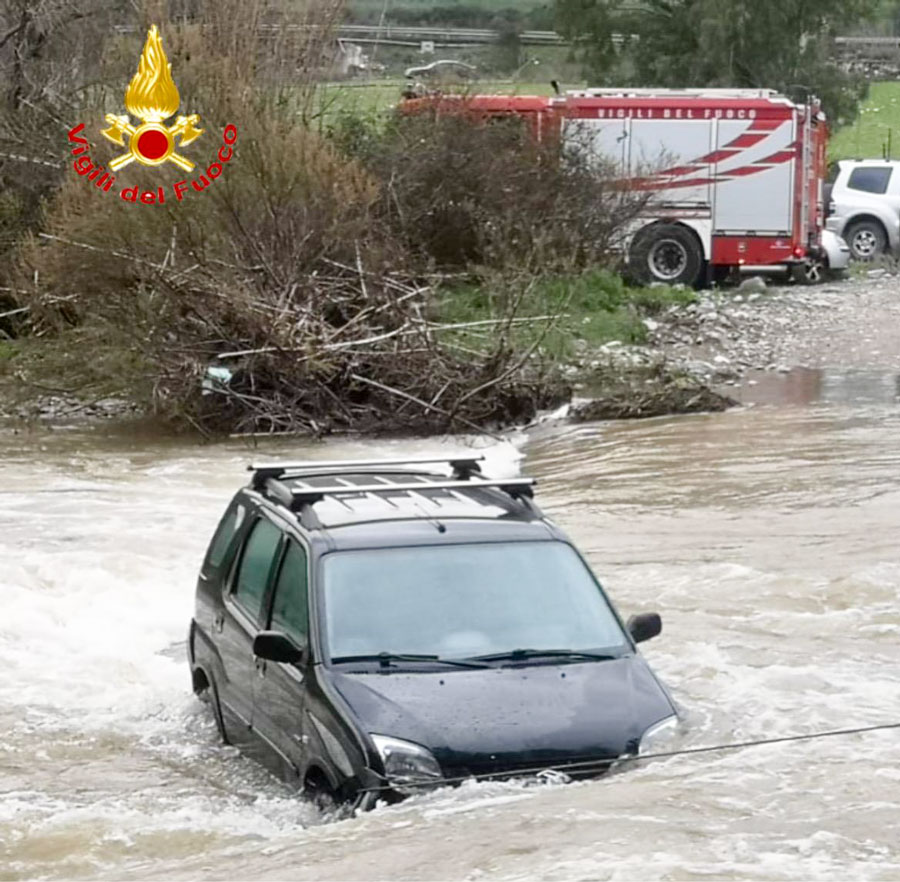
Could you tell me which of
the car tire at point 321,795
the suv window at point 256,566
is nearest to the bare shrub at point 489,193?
the suv window at point 256,566

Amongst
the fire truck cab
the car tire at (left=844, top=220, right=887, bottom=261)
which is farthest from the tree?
the fire truck cab

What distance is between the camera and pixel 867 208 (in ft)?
111

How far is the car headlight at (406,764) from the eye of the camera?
7027 mm

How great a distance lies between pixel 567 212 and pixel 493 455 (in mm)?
9438

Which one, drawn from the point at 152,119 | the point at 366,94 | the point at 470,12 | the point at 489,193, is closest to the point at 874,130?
the point at 470,12

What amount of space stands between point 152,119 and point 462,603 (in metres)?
15.7

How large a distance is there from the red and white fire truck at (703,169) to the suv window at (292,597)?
2104 cm

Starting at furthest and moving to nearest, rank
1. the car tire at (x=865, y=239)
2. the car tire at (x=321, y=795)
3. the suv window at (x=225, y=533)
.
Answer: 1. the car tire at (x=865, y=239)
2. the suv window at (x=225, y=533)
3. the car tire at (x=321, y=795)

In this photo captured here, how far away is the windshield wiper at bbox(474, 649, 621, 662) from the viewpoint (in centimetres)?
771

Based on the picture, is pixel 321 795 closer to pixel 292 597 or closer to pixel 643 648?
pixel 292 597

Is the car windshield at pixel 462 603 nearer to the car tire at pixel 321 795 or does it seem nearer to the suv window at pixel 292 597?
the suv window at pixel 292 597

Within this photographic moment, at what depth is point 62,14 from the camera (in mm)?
26906

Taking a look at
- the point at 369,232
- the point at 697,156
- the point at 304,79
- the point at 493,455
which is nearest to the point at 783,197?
the point at 697,156

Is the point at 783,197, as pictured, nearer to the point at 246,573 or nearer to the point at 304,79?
the point at 304,79
